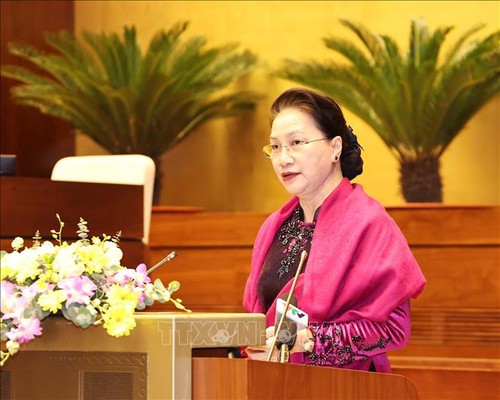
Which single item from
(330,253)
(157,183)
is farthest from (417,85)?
(330,253)

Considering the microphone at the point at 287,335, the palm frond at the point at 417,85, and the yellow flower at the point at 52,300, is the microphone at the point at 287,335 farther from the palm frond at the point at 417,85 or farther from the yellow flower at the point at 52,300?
the palm frond at the point at 417,85

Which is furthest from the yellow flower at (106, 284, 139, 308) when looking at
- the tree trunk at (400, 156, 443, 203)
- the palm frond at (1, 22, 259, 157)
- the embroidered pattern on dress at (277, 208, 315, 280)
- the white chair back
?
the palm frond at (1, 22, 259, 157)

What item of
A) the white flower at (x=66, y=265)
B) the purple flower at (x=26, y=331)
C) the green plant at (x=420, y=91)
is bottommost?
the purple flower at (x=26, y=331)

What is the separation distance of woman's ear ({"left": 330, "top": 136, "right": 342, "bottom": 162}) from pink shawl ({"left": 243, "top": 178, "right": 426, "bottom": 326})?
222mm

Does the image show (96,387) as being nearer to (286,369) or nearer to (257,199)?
(286,369)

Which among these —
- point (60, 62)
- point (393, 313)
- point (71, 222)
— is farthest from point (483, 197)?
point (393, 313)

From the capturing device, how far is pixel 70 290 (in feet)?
6.42

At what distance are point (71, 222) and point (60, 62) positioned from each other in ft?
13.1

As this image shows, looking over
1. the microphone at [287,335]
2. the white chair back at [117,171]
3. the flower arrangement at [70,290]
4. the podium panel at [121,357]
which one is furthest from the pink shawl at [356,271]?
the white chair back at [117,171]

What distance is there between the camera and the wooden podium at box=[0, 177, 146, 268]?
5098 millimetres

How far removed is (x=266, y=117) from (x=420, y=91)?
2166 millimetres

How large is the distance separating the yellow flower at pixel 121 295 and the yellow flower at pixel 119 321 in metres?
0.06

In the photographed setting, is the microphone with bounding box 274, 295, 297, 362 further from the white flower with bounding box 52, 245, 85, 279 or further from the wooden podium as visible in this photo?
the wooden podium

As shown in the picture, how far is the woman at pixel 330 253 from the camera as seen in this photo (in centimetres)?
285
